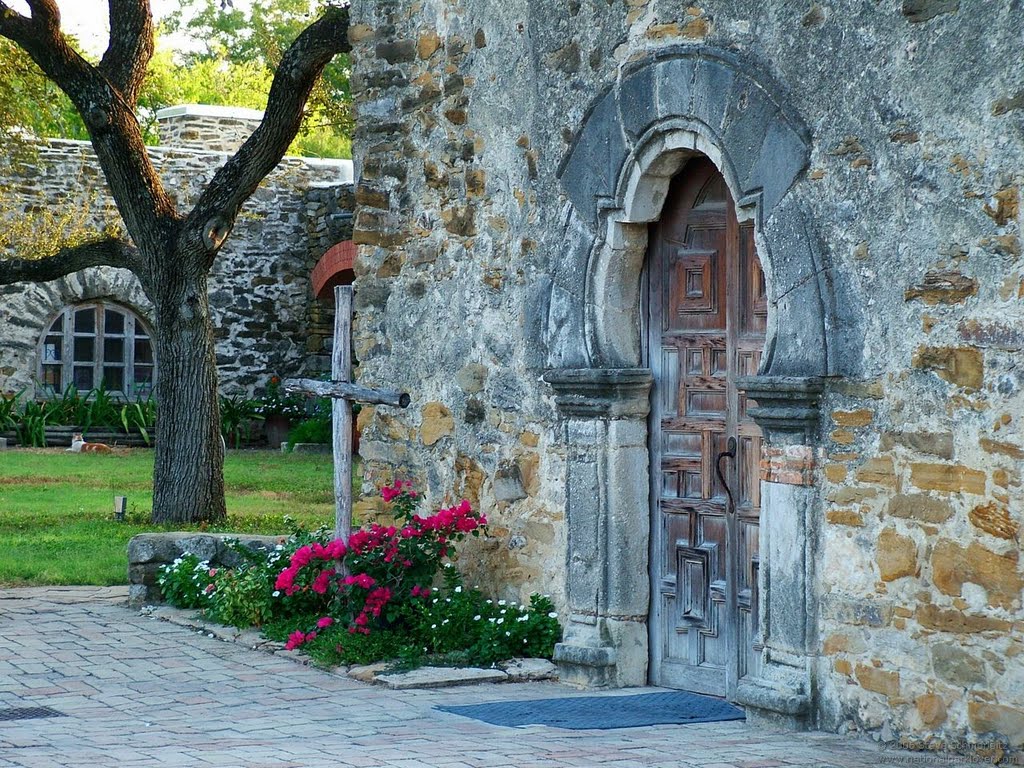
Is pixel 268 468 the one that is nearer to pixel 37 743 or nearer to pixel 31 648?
pixel 31 648

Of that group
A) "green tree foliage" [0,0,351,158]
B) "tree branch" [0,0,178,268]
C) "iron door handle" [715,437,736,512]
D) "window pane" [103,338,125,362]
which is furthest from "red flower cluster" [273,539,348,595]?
"green tree foliage" [0,0,351,158]

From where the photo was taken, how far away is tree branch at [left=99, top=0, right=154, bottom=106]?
1213 cm

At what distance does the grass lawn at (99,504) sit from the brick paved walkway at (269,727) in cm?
250

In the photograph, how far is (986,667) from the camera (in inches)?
194

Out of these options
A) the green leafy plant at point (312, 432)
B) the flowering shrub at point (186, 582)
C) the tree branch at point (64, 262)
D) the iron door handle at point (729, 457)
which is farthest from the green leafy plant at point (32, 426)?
the iron door handle at point (729, 457)

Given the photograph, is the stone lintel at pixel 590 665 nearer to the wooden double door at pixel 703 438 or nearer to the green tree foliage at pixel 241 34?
the wooden double door at pixel 703 438

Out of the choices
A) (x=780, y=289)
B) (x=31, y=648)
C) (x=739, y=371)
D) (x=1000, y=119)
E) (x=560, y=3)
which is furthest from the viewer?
(x=31, y=648)

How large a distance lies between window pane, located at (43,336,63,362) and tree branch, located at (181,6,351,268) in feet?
24.2

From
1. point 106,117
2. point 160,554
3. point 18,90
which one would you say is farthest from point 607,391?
point 18,90

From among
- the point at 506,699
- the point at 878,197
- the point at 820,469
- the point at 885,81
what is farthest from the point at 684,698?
the point at 885,81

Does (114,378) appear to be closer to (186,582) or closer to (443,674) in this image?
(186,582)

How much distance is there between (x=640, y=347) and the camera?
6621mm

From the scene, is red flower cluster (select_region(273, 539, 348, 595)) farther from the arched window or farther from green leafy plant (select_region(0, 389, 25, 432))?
the arched window

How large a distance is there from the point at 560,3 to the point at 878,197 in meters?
2.14
